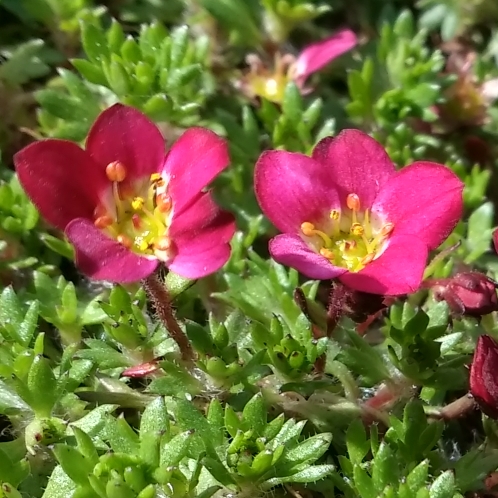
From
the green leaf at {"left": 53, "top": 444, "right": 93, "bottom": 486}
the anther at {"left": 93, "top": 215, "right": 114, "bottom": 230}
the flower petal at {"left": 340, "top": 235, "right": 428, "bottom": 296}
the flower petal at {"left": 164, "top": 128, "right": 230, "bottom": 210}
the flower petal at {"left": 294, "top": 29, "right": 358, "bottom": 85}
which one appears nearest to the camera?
the green leaf at {"left": 53, "top": 444, "right": 93, "bottom": 486}

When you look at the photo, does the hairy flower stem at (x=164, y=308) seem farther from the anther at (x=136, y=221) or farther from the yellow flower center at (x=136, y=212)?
the anther at (x=136, y=221)

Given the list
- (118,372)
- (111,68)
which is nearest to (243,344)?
(118,372)

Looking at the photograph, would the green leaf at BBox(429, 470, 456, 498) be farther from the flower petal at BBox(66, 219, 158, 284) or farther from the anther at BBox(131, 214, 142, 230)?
the anther at BBox(131, 214, 142, 230)

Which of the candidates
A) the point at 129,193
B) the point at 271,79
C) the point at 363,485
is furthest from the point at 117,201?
the point at 271,79

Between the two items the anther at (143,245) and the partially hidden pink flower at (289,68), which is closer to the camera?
the anther at (143,245)

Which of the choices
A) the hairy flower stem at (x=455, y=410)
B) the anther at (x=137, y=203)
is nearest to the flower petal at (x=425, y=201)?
the hairy flower stem at (x=455, y=410)

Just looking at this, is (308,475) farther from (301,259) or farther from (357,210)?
(357,210)

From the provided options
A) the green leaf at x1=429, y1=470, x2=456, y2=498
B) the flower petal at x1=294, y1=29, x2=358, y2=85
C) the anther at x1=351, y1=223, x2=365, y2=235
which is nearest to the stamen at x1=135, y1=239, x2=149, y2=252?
the anther at x1=351, y1=223, x2=365, y2=235

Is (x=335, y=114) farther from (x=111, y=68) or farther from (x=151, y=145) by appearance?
(x=151, y=145)
